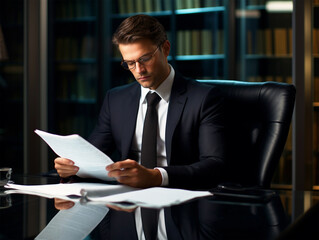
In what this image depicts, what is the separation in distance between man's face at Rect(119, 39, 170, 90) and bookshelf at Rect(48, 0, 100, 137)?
216cm

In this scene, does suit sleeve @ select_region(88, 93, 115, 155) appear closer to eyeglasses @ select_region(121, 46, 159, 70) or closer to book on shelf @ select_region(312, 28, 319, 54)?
eyeglasses @ select_region(121, 46, 159, 70)

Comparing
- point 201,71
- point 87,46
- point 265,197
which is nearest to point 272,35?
point 201,71

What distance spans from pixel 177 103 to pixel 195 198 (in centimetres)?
70

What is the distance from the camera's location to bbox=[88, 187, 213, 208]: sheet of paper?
41.4 inches

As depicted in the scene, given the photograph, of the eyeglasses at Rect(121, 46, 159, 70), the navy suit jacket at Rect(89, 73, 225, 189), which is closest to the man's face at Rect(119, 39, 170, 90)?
the eyeglasses at Rect(121, 46, 159, 70)

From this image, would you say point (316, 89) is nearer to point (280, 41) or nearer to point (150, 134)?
point (280, 41)

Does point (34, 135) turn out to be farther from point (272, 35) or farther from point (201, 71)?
point (272, 35)

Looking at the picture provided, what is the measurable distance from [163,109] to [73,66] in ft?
7.63

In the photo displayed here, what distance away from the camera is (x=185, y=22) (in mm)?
3627

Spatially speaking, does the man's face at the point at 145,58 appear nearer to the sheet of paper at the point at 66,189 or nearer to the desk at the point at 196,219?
the sheet of paper at the point at 66,189

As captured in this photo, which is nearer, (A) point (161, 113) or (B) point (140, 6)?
(A) point (161, 113)

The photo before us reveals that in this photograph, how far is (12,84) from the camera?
150 inches

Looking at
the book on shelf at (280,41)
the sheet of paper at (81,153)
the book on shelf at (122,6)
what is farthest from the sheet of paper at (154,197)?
the book on shelf at (122,6)

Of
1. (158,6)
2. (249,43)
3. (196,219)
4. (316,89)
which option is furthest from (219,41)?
(196,219)
